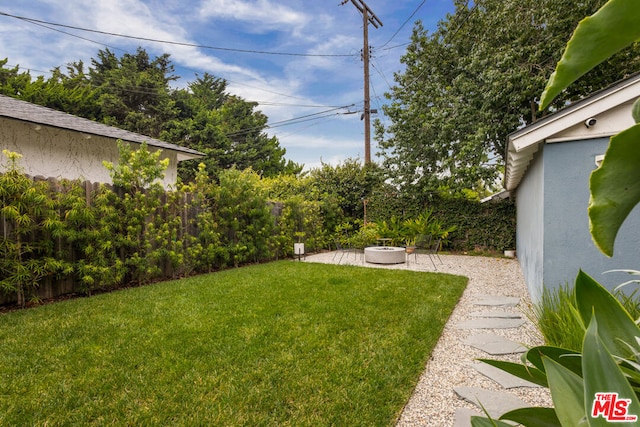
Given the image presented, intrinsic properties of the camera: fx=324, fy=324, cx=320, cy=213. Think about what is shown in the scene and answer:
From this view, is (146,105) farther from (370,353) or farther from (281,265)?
(370,353)

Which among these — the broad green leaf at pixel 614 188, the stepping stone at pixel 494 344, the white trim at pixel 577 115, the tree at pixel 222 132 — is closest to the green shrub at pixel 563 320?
the stepping stone at pixel 494 344

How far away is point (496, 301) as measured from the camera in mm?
5000

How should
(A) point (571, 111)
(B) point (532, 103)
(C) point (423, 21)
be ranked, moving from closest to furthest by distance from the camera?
(A) point (571, 111) → (B) point (532, 103) → (C) point (423, 21)

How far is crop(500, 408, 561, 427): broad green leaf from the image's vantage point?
664mm

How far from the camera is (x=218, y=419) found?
2.12 metres

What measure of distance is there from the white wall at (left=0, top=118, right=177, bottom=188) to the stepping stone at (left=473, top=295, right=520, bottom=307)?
585cm

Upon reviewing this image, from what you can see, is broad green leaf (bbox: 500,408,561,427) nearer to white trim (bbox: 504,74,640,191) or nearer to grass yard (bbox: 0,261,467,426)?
grass yard (bbox: 0,261,467,426)

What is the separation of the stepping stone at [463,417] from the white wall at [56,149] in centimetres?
583

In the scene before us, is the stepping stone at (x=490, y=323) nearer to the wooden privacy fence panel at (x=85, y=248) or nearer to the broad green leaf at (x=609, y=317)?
the broad green leaf at (x=609, y=317)

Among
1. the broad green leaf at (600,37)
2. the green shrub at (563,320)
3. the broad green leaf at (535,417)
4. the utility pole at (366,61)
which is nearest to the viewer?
the broad green leaf at (600,37)

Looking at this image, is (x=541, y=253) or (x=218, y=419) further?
(x=541, y=253)

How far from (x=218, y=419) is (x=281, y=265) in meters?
5.98

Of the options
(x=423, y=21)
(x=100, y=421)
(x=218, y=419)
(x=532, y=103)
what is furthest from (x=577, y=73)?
(x=423, y=21)

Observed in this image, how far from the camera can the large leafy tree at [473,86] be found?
30.0 feet
